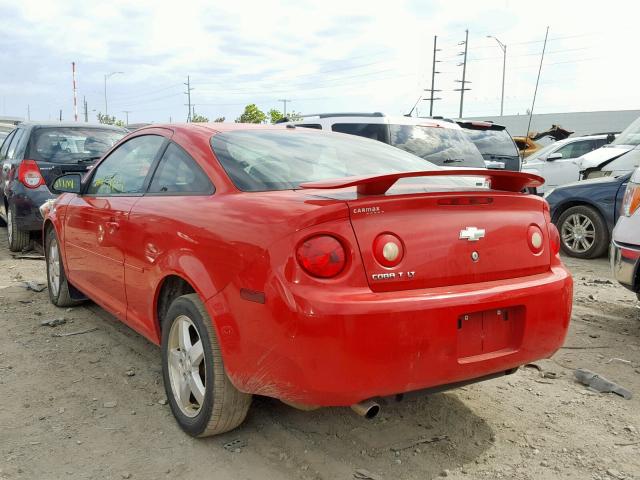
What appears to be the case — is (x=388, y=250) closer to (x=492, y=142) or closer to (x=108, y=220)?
(x=108, y=220)

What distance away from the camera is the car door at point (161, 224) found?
302 centimetres

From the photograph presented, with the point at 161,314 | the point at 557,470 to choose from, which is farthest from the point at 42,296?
the point at 557,470

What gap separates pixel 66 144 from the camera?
25.6 feet

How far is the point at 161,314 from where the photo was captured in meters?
3.41

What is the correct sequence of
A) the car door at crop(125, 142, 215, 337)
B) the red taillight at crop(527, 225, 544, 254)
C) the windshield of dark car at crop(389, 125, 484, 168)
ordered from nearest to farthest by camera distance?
the red taillight at crop(527, 225, 544, 254)
the car door at crop(125, 142, 215, 337)
the windshield of dark car at crop(389, 125, 484, 168)

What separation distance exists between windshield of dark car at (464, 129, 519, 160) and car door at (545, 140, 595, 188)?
308 centimetres

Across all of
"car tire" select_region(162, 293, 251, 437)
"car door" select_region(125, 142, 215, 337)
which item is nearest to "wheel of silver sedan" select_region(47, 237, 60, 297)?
"car door" select_region(125, 142, 215, 337)

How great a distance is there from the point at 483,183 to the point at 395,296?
1294 mm

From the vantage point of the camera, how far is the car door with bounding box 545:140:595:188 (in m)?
12.8

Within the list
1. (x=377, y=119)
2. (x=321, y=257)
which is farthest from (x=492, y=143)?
(x=321, y=257)

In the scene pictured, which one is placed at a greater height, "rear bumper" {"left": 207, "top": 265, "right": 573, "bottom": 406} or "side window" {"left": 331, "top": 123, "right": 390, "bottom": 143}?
"side window" {"left": 331, "top": 123, "right": 390, "bottom": 143}

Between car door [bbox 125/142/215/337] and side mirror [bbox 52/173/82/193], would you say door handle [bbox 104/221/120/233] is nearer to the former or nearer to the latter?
car door [bbox 125/142/215/337]

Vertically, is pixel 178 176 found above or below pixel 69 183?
above

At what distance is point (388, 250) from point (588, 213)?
620cm
